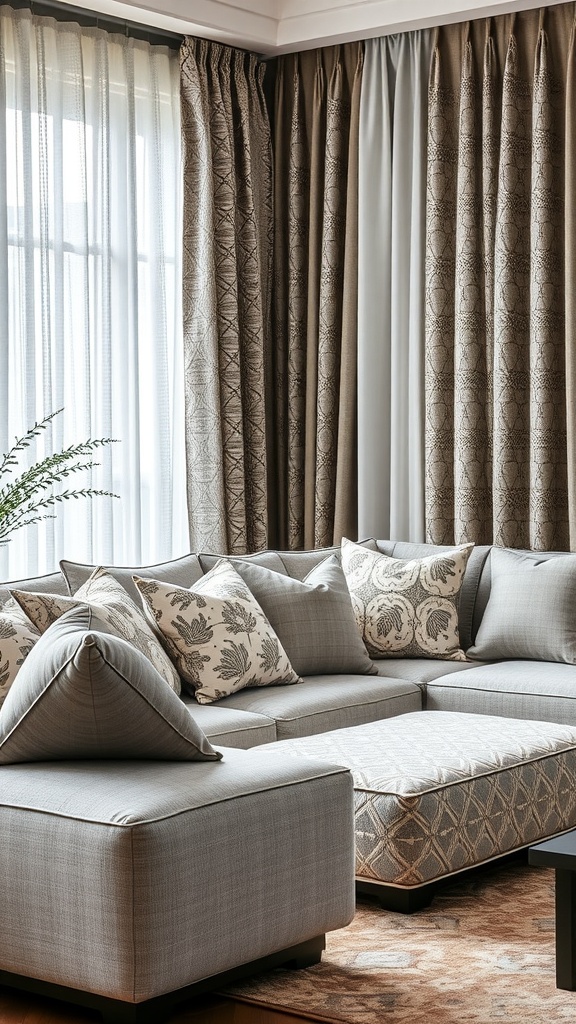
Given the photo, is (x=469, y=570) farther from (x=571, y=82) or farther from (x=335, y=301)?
(x=571, y=82)

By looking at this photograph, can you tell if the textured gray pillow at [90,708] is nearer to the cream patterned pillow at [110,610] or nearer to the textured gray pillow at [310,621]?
the cream patterned pillow at [110,610]

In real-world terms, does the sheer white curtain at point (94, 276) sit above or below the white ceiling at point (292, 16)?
below

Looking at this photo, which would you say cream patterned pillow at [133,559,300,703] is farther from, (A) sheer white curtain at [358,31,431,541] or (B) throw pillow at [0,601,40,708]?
(A) sheer white curtain at [358,31,431,541]

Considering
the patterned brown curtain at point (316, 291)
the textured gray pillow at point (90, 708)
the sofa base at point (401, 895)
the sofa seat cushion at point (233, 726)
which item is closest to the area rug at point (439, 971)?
the sofa base at point (401, 895)

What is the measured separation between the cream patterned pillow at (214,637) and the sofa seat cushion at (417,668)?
1.62 feet

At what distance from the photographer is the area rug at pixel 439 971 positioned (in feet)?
8.18

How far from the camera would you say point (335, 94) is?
568 cm

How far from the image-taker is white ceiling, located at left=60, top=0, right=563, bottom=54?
507 centimetres

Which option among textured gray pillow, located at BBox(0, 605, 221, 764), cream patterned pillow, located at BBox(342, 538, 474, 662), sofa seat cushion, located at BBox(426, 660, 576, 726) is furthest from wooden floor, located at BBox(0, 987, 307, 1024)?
cream patterned pillow, located at BBox(342, 538, 474, 662)

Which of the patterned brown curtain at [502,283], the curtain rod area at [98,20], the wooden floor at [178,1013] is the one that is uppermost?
the curtain rod area at [98,20]

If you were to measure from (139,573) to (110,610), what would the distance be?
0.51 m

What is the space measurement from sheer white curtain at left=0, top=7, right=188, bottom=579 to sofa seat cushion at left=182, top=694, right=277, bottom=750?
1272mm

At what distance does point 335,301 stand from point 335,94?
876 millimetres

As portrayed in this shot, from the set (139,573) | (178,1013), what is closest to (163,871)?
(178,1013)
